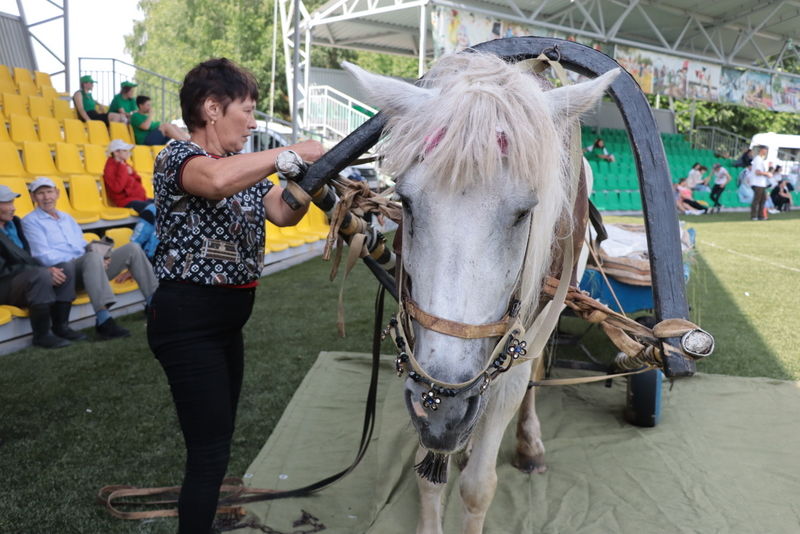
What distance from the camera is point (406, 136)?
158 cm

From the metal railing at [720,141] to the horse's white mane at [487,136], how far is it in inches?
1178

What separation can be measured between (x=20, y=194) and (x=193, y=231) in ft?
15.3

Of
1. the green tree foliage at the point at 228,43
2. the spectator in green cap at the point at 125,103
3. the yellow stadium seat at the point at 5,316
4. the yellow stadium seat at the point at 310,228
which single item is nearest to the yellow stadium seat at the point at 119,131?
the spectator in green cap at the point at 125,103

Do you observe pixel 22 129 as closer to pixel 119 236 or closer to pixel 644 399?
pixel 119 236

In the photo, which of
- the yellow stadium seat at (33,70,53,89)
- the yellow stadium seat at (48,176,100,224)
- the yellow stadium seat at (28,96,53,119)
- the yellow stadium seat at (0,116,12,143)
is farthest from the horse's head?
the yellow stadium seat at (33,70,53,89)

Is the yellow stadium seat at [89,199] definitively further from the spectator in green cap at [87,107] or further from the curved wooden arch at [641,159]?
the curved wooden arch at [641,159]

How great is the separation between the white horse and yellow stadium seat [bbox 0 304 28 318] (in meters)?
4.25

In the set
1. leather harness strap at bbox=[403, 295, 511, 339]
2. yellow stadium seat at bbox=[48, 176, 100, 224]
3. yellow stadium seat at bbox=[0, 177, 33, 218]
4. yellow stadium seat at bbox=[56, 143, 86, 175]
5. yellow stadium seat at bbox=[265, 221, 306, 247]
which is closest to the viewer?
leather harness strap at bbox=[403, 295, 511, 339]

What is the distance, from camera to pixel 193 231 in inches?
77.4

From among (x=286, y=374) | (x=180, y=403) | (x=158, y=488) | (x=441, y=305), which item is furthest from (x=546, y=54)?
(x=286, y=374)

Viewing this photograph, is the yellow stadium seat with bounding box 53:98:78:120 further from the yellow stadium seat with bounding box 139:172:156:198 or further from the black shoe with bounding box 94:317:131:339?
the black shoe with bounding box 94:317:131:339

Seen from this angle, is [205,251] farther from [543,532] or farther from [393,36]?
[393,36]

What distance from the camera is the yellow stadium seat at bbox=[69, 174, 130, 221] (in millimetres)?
6570

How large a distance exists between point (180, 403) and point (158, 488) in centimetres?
110
